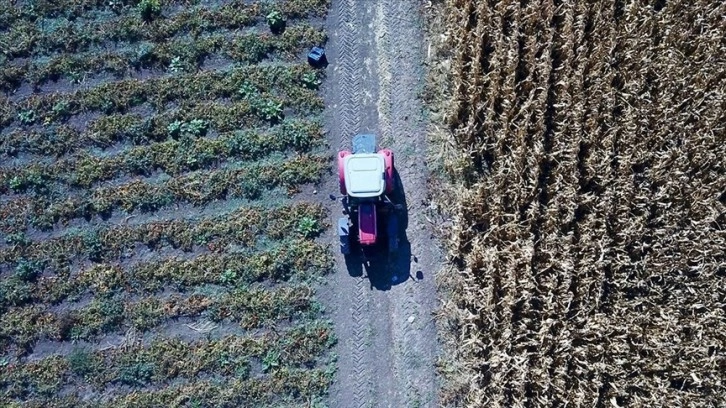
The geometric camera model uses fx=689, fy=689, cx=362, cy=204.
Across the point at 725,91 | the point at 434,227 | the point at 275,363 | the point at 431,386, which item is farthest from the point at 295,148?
the point at 725,91

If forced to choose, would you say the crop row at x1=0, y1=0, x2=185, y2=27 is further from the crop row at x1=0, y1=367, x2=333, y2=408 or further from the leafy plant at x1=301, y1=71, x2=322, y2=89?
the crop row at x1=0, y1=367, x2=333, y2=408

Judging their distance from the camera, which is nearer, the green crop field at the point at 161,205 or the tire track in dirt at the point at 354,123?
the tire track in dirt at the point at 354,123

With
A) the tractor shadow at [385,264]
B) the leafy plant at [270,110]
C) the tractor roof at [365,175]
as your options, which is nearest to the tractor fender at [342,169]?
the tractor roof at [365,175]

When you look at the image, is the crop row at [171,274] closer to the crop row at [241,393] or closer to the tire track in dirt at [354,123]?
the tire track in dirt at [354,123]

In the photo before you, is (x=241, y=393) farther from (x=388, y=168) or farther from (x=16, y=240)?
(x=16, y=240)

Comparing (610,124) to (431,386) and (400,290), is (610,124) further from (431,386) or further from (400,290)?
(431,386)

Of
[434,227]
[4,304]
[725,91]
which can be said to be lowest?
[4,304]

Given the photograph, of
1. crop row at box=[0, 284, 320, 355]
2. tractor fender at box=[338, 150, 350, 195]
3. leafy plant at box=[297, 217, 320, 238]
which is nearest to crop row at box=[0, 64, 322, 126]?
tractor fender at box=[338, 150, 350, 195]
